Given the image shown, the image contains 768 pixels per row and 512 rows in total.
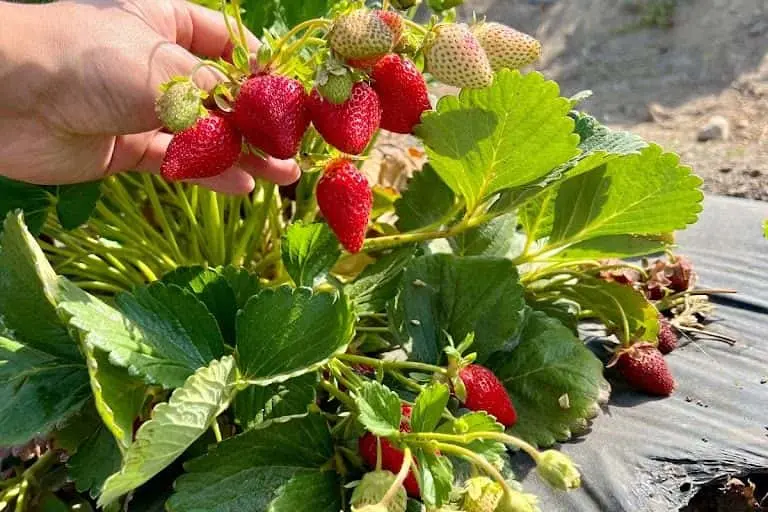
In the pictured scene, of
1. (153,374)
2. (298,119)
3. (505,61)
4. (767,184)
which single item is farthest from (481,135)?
(767,184)

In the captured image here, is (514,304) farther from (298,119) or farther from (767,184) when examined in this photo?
(767,184)

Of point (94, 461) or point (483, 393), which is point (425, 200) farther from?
point (94, 461)

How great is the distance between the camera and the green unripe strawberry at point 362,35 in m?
0.66

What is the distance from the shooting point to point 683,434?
97 cm

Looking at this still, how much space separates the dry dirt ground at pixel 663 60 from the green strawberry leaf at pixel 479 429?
2.22 m

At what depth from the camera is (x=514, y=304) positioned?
90 cm

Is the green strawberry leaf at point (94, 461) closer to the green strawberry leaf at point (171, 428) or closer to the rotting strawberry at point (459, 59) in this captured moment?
the green strawberry leaf at point (171, 428)

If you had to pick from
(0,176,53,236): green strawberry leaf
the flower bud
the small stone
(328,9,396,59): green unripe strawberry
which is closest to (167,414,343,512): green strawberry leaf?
the flower bud

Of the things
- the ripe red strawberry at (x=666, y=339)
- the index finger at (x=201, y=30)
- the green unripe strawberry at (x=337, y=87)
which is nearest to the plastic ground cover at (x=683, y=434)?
the ripe red strawberry at (x=666, y=339)

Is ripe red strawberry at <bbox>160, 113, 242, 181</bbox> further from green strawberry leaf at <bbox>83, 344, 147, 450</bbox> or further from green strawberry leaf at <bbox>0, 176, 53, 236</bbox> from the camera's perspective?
green strawberry leaf at <bbox>0, 176, 53, 236</bbox>

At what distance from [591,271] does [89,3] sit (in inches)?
26.7

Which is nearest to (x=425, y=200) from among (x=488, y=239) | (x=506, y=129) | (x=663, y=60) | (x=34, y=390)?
(x=488, y=239)

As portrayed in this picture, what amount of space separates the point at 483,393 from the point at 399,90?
0.29 meters

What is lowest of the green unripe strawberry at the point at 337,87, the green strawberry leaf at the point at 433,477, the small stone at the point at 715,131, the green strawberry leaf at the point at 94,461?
the small stone at the point at 715,131
